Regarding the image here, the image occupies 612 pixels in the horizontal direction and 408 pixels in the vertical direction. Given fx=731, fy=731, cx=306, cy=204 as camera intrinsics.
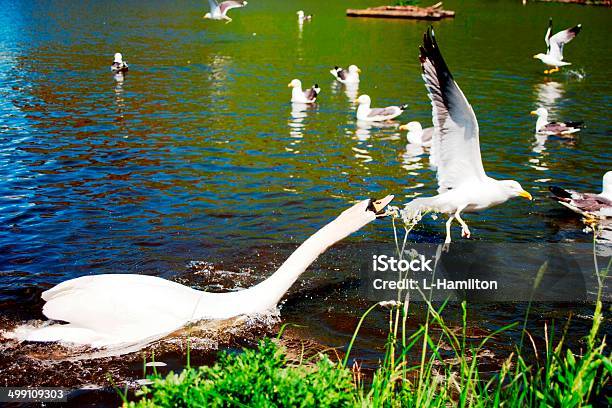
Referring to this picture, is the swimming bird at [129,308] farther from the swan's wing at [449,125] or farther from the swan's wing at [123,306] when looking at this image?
the swan's wing at [449,125]

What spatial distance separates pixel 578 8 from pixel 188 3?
25.7 meters

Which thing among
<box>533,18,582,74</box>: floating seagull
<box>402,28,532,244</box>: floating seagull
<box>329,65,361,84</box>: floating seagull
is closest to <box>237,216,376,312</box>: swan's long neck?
<box>402,28,532,244</box>: floating seagull

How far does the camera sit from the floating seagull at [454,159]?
847 cm

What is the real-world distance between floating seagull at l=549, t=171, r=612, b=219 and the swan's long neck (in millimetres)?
4689

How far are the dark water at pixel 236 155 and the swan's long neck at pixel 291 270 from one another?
60cm

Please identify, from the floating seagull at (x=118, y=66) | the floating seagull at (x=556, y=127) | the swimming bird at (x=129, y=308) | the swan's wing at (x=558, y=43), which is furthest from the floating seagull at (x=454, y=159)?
the swan's wing at (x=558, y=43)

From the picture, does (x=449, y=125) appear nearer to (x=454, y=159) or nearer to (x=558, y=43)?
Result: (x=454, y=159)

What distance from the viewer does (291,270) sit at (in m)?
6.19

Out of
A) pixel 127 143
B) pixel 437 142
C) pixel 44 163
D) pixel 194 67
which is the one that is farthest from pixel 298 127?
pixel 194 67

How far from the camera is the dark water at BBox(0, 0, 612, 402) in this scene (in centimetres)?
821

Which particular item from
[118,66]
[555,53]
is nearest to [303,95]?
[118,66]

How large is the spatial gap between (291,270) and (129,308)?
1363 millimetres

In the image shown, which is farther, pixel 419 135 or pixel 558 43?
pixel 558 43

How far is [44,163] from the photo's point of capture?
39.7ft
